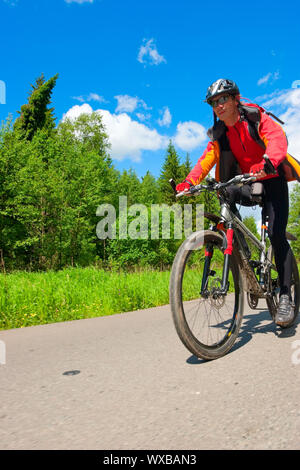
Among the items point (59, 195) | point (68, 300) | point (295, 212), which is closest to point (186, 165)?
point (295, 212)

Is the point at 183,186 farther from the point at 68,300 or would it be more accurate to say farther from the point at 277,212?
the point at 68,300

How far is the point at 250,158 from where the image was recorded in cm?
341

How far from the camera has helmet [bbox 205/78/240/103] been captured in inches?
120

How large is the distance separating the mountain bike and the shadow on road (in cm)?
14

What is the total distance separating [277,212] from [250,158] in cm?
54

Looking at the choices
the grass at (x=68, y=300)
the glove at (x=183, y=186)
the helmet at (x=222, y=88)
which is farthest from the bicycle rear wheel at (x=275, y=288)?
the grass at (x=68, y=300)

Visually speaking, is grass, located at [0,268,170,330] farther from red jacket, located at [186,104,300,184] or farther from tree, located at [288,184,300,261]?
tree, located at [288,184,300,261]

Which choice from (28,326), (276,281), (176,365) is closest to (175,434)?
(176,365)

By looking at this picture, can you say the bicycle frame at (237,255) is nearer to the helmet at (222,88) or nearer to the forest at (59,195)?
the helmet at (222,88)

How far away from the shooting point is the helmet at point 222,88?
3.06 metres
